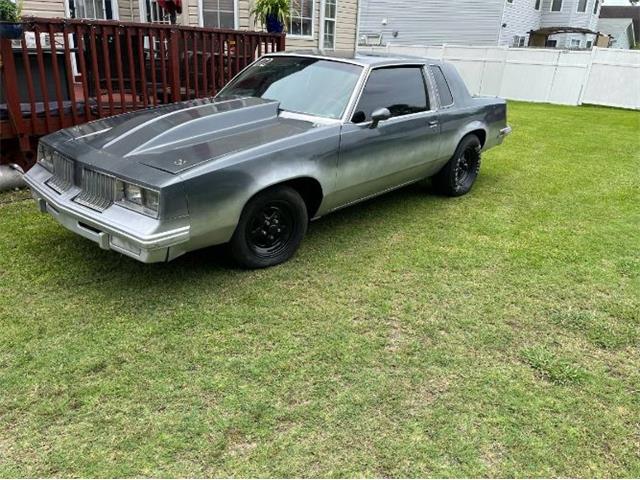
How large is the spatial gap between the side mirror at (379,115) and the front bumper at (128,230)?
1.94m

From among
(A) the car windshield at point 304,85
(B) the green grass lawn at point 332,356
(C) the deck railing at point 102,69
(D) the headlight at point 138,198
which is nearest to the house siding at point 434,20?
(C) the deck railing at point 102,69

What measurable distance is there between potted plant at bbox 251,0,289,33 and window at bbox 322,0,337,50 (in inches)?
121

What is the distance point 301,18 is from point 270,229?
1072 centimetres

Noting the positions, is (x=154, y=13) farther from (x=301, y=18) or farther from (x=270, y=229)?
(x=270, y=229)

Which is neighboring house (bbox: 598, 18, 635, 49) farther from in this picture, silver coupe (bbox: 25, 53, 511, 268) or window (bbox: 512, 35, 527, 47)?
silver coupe (bbox: 25, 53, 511, 268)

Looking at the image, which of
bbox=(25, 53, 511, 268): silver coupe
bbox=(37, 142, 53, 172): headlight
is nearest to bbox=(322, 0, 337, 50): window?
bbox=(25, 53, 511, 268): silver coupe

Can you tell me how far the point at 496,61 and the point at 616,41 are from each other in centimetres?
2933

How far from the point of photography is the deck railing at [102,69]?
17.9 feet

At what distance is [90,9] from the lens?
A: 1080 centimetres

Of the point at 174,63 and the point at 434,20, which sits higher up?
the point at 434,20

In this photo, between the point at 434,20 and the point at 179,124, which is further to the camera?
the point at 434,20

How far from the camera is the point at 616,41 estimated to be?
1580 inches

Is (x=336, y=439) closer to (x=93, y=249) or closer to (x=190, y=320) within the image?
(x=190, y=320)

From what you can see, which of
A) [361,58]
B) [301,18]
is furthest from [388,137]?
[301,18]
